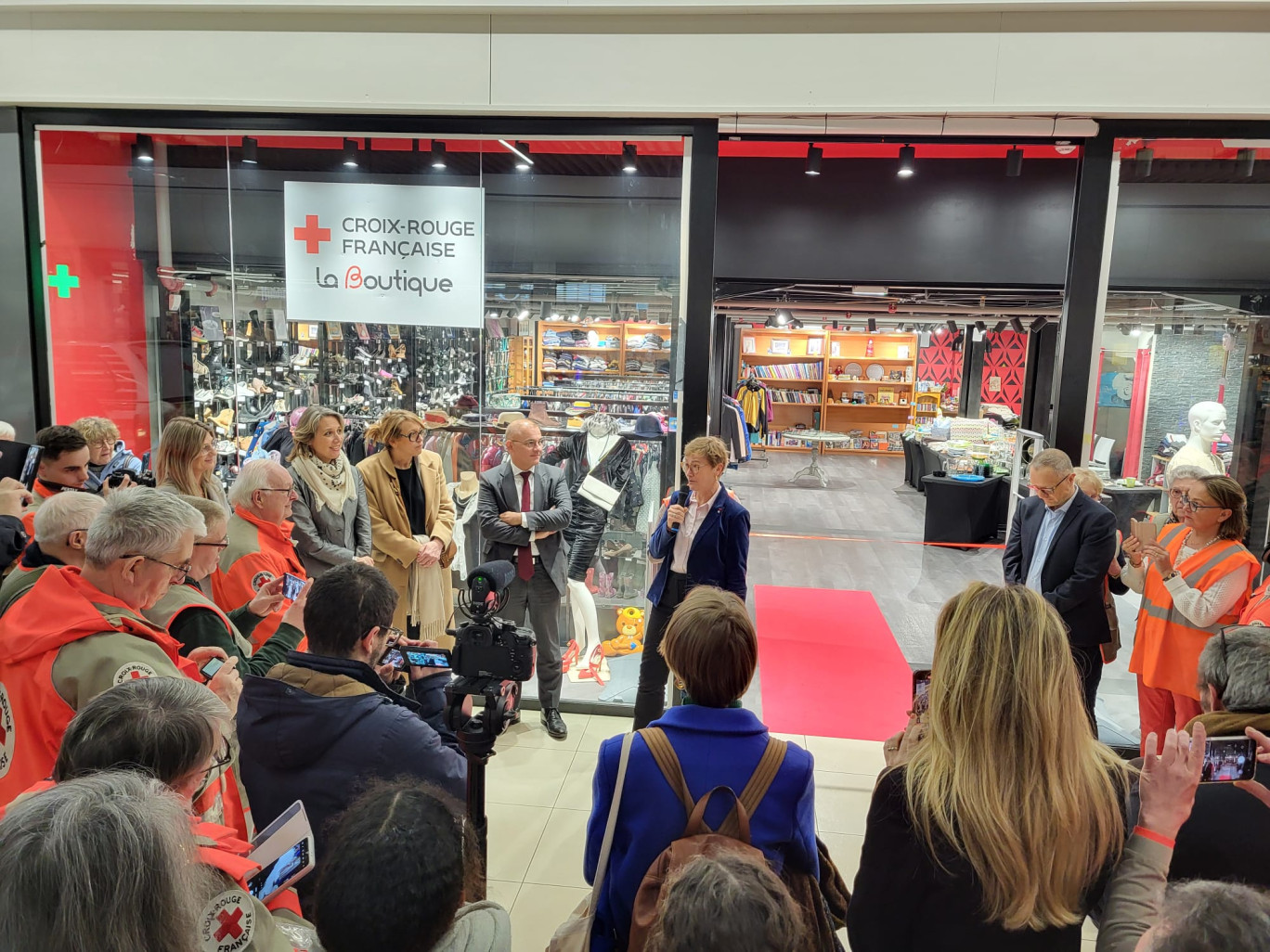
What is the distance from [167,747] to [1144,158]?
448 centimetres

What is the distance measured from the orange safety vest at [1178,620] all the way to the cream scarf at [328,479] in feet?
11.2

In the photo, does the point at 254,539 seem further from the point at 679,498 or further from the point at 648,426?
the point at 648,426

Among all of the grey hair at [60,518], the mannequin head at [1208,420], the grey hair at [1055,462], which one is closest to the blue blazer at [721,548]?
the grey hair at [1055,462]

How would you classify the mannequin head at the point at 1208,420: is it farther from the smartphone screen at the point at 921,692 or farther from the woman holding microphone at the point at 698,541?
the smartphone screen at the point at 921,692

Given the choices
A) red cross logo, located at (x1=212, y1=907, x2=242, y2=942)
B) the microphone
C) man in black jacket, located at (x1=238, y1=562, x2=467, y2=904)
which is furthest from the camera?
the microphone

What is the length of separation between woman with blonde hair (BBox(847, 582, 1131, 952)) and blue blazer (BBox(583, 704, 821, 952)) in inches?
5.5

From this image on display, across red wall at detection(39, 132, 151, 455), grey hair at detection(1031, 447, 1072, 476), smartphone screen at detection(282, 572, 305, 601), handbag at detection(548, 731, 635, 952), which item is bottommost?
handbag at detection(548, 731, 635, 952)

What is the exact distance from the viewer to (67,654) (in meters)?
1.82

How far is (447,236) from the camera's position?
430cm

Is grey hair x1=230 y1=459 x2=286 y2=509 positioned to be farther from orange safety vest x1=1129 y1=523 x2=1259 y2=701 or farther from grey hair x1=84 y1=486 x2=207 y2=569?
orange safety vest x1=1129 y1=523 x2=1259 y2=701

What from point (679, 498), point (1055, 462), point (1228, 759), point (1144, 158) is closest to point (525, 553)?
point (679, 498)

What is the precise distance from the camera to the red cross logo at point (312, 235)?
434 cm

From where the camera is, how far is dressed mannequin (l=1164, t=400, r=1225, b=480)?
630 cm

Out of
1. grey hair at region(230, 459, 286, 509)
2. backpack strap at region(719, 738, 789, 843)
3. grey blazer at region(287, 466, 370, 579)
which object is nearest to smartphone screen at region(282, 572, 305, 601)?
grey hair at region(230, 459, 286, 509)
